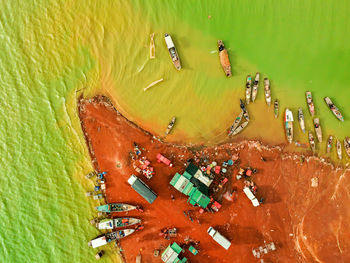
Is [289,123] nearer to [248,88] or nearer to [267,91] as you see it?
[267,91]

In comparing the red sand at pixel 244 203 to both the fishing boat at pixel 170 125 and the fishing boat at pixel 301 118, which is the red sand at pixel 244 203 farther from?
the fishing boat at pixel 301 118

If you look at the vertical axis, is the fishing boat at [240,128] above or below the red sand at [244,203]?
above

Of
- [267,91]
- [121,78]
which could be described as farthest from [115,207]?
[267,91]

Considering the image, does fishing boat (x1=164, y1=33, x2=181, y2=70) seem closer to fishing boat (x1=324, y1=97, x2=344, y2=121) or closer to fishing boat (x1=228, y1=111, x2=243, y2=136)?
fishing boat (x1=228, y1=111, x2=243, y2=136)

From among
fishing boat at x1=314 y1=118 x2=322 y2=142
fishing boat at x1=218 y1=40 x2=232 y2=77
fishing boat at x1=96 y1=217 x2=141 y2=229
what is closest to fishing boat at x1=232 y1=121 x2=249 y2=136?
fishing boat at x1=218 y1=40 x2=232 y2=77

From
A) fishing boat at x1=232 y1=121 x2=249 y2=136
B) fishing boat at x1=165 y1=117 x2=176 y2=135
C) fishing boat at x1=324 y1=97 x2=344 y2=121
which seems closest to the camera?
fishing boat at x1=324 y1=97 x2=344 y2=121

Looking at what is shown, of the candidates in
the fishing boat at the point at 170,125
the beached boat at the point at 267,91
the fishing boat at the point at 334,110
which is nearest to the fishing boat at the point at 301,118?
the fishing boat at the point at 334,110
